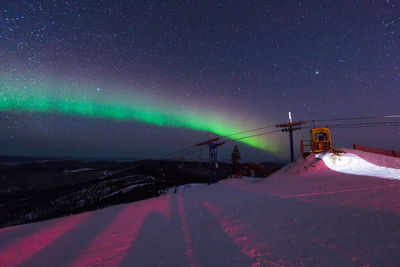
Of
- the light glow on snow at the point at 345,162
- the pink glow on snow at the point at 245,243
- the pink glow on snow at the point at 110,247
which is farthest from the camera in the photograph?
the light glow on snow at the point at 345,162

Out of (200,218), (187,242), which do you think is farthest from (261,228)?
(200,218)

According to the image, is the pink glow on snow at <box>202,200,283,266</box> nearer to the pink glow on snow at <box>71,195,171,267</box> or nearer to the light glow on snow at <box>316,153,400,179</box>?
the pink glow on snow at <box>71,195,171,267</box>

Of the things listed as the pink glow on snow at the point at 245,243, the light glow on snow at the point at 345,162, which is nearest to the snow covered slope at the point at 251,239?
the pink glow on snow at the point at 245,243

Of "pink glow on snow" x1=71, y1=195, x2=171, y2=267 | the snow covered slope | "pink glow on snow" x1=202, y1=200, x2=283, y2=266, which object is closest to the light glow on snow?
the snow covered slope

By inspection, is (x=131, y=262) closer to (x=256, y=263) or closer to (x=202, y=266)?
(x=202, y=266)

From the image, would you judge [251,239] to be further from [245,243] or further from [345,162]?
[345,162]

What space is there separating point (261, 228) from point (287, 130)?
78.5 ft

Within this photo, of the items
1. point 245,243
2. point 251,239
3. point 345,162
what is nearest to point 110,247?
point 245,243

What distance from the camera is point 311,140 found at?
61.0ft

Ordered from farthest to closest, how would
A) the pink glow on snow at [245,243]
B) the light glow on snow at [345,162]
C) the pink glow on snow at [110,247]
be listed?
1. the light glow on snow at [345,162]
2. the pink glow on snow at [110,247]
3. the pink glow on snow at [245,243]

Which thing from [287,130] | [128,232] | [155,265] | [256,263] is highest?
[287,130]

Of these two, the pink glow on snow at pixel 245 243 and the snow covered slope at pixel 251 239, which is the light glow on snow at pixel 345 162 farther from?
the pink glow on snow at pixel 245 243

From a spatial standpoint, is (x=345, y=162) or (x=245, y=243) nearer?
(x=245, y=243)

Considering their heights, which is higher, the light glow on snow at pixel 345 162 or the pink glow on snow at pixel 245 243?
the light glow on snow at pixel 345 162
